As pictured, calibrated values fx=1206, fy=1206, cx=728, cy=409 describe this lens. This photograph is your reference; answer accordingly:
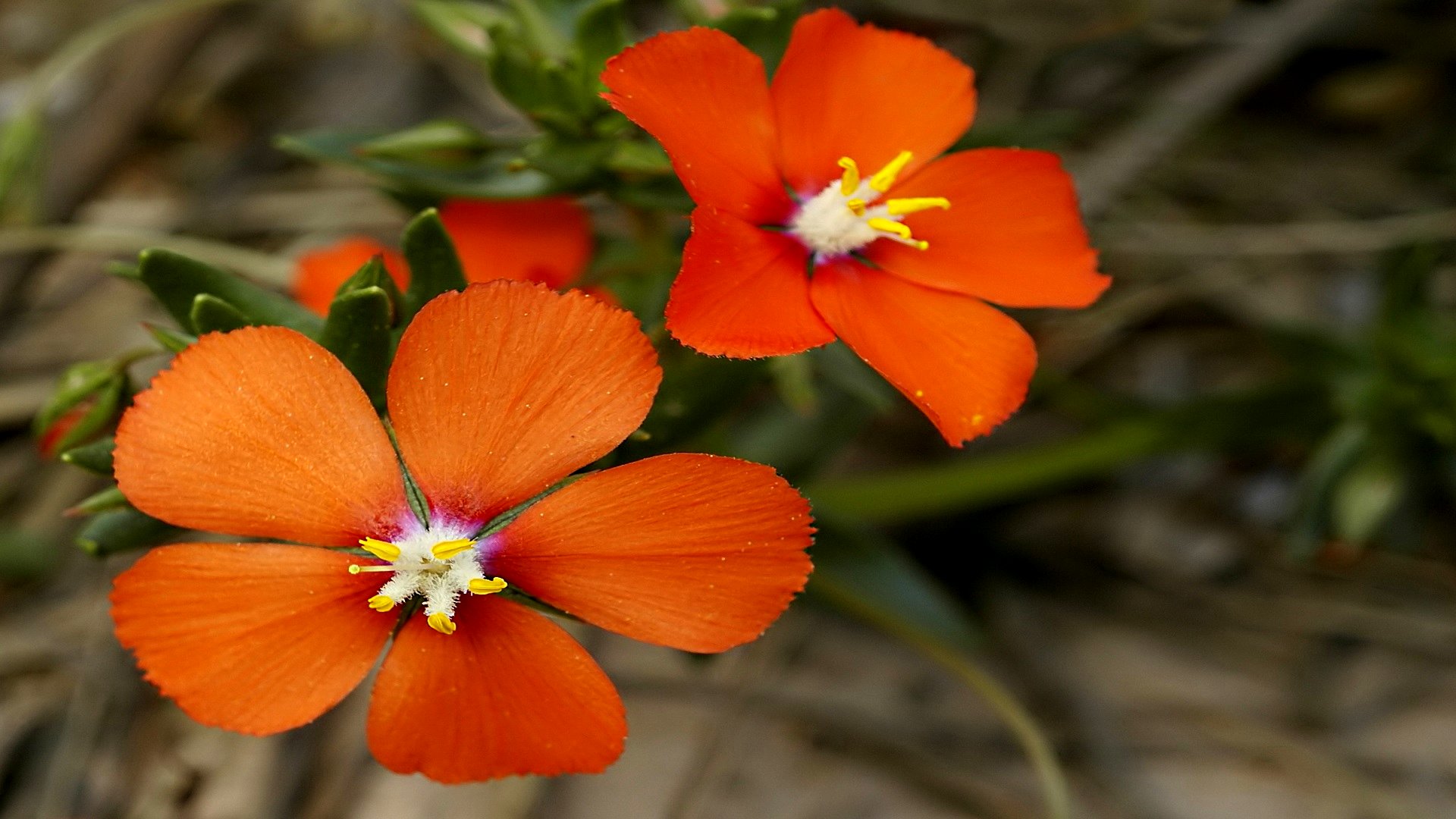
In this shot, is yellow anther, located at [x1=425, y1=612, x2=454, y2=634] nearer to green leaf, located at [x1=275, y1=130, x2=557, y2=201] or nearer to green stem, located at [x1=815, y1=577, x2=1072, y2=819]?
green leaf, located at [x1=275, y1=130, x2=557, y2=201]

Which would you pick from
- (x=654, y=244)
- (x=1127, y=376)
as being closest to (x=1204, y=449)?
(x=1127, y=376)

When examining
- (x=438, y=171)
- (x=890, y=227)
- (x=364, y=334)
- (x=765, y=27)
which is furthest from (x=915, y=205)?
(x=438, y=171)

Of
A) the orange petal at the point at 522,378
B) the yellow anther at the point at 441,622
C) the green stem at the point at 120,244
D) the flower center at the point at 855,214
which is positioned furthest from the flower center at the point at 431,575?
the green stem at the point at 120,244

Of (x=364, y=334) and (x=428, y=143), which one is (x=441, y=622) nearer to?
(x=364, y=334)

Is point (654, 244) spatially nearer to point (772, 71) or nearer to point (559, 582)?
point (772, 71)

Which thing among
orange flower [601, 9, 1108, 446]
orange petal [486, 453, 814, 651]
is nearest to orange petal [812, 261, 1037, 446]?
orange flower [601, 9, 1108, 446]

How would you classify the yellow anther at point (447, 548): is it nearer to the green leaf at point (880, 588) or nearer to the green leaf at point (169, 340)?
the green leaf at point (169, 340)
